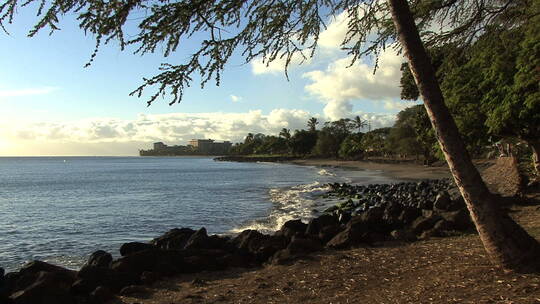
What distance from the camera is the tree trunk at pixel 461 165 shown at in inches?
234

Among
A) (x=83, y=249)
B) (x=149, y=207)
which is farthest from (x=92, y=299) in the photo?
(x=149, y=207)

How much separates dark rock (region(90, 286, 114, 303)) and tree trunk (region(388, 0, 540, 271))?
6.26m

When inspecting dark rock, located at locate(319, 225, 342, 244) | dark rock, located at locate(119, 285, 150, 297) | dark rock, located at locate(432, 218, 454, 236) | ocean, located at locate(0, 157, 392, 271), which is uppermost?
dark rock, located at locate(432, 218, 454, 236)

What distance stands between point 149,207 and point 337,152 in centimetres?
10689

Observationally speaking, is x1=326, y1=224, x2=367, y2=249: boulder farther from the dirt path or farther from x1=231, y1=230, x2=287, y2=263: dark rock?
x1=231, y1=230, x2=287, y2=263: dark rock

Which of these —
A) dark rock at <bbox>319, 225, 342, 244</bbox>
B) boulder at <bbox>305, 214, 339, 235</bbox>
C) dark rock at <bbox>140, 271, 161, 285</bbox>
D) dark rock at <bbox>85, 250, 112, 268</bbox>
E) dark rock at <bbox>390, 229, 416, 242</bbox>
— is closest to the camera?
dark rock at <bbox>140, 271, 161, 285</bbox>

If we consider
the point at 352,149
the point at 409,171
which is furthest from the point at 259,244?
the point at 352,149

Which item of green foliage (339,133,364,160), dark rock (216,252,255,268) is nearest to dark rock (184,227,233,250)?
dark rock (216,252,255,268)

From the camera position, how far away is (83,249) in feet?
52.5

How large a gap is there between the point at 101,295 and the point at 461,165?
6474mm

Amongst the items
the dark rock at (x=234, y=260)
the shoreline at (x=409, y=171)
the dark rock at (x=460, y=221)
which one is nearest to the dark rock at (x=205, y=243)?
the dark rock at (x=234, y=260)

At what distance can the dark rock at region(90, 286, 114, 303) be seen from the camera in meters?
7.89

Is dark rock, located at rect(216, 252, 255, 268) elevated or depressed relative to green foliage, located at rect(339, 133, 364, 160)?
depressed

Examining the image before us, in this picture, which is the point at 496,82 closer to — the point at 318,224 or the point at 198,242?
the point at 318,224
